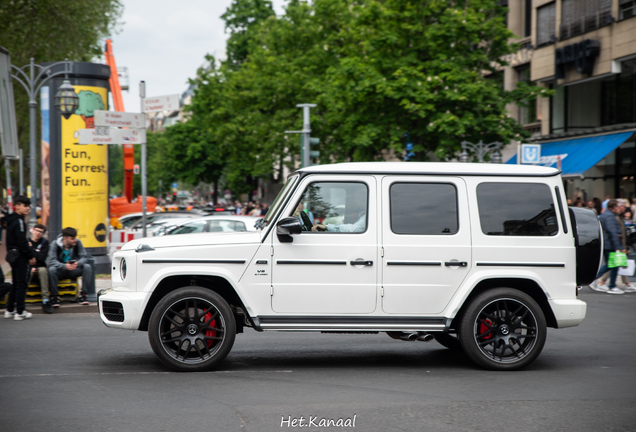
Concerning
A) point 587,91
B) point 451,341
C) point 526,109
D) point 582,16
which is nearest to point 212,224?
point 451,341

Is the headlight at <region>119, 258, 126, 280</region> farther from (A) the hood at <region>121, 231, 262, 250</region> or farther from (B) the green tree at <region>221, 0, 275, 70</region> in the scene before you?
(B) the green tree at <region>221, 0, 275, 70</region>

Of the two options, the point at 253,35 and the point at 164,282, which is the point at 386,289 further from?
the point at 253,35

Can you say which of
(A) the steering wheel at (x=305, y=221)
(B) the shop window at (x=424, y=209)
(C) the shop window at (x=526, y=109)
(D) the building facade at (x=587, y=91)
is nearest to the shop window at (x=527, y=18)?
(D) the building facade at (x=587, y=91)

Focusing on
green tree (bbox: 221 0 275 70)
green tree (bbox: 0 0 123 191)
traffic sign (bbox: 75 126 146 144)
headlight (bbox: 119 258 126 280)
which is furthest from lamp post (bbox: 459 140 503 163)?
green tree (bbox: 221 0 275 70)

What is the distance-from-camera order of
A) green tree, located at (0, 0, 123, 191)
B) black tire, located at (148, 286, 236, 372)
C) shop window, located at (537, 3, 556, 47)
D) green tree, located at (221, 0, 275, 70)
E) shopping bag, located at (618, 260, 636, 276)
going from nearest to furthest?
black tire, located at (148, 286, 236, 372)
shopping bag, located at (618, 260, 636, 276)
shop window, located at (537, 3, 556, 47)
green tree, located at (0, 0, 123, 191)
green tree, located at (221, 0, 275, 70)

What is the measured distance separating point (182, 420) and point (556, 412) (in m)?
2.82

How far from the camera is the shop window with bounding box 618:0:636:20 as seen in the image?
2345cm

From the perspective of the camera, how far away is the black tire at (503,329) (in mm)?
6625

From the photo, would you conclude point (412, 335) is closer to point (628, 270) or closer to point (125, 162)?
point (628, 270)

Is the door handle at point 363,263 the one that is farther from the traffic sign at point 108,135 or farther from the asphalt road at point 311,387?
the traffic sign at point 108,135

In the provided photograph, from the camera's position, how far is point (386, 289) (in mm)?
6520

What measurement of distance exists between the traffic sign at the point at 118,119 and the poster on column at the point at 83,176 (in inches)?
96.0

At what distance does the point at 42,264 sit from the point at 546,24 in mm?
24067

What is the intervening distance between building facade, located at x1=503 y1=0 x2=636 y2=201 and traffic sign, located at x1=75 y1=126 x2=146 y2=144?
13.9 m
